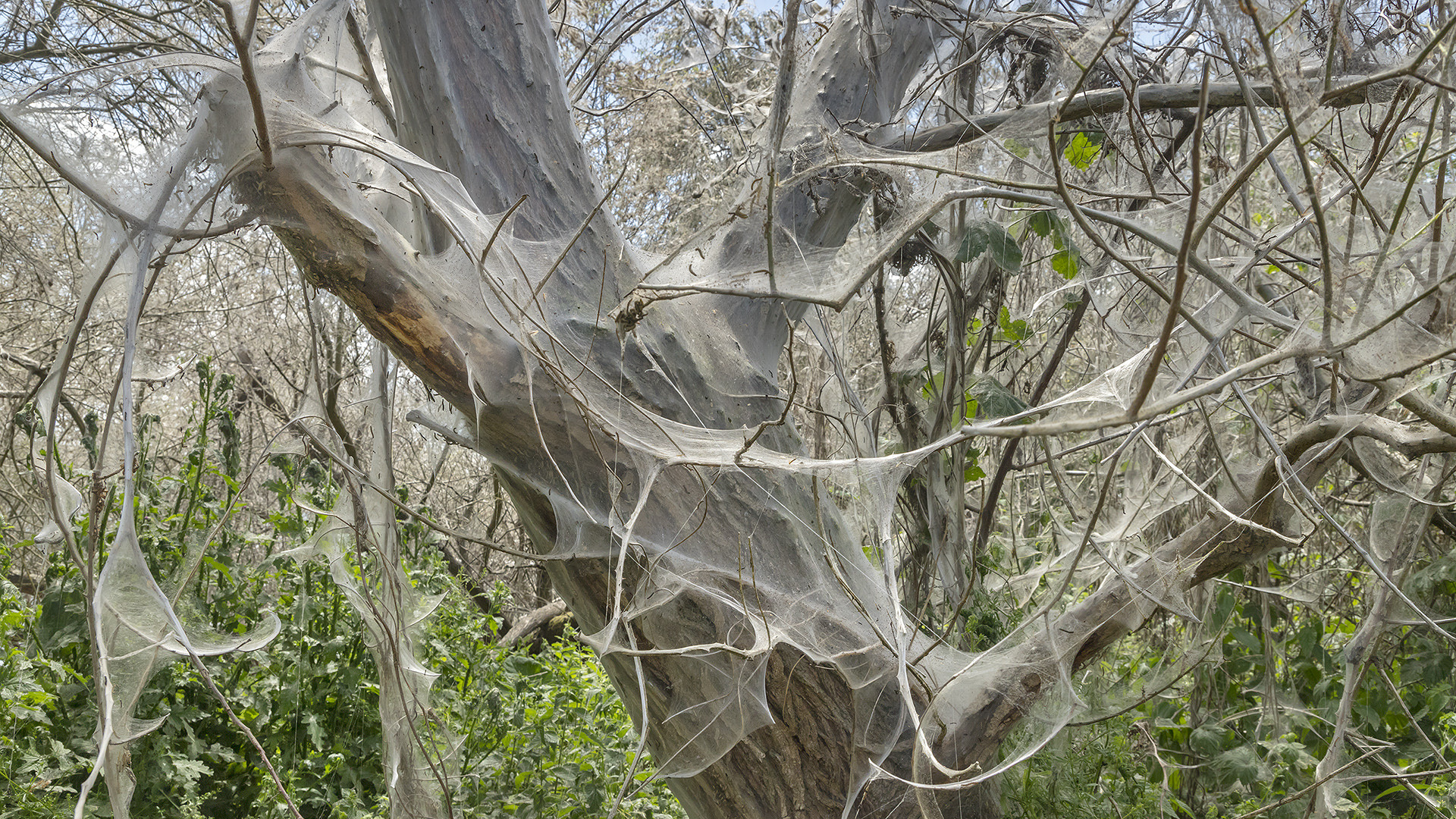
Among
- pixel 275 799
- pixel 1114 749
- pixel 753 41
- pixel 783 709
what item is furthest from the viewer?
pixel 753 41

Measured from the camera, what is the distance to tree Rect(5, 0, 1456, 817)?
178 centimetres

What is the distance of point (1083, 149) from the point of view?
299 cm

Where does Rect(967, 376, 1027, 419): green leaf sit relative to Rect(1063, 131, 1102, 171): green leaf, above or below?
below

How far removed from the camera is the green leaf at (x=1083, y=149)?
2940 millimetres

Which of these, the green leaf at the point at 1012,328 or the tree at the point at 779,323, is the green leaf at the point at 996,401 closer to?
the tree at the point at 779,323

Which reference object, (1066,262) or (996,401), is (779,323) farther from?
(1066,262)

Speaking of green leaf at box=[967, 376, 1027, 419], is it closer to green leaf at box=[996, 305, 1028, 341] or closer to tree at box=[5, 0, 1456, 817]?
tree at box=[5, 0, 1456, 817]

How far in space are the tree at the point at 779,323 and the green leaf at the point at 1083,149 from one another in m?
0.06

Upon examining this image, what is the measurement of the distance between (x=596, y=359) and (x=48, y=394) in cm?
106

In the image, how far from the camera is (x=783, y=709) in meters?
2.13

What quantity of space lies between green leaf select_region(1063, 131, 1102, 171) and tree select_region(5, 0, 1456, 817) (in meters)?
0.06

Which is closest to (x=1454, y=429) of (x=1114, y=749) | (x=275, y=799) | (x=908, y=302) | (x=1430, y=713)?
(x=1114, y=749)

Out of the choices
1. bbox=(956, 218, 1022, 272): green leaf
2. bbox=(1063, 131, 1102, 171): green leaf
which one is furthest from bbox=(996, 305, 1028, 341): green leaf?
bbox=(1063, 131, 1102, 171): green leaf

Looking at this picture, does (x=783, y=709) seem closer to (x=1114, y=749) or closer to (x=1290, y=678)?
(x=1114, y=749)
